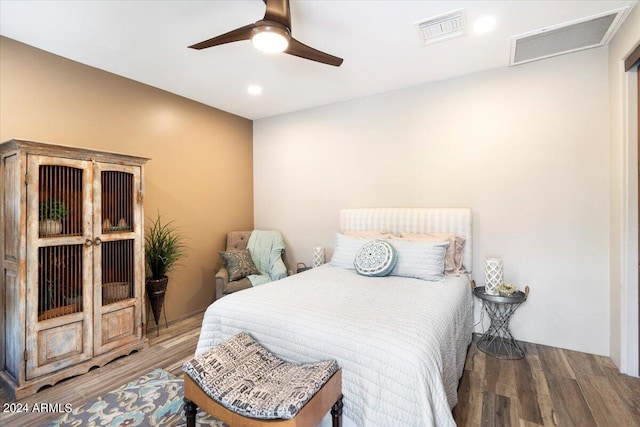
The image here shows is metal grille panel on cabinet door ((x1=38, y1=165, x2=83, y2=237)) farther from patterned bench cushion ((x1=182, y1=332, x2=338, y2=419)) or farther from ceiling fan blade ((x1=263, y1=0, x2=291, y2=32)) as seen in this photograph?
ceiling fan blade ((x1=263, y1=0, x2=291, y2=32))

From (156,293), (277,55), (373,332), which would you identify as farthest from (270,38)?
(156,293)

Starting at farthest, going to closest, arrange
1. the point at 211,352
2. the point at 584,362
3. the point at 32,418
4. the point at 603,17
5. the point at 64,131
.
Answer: the point at 64,131 < the point at 584,362 < the point at 603,17 < the point at 32,418 < the point at 211,352

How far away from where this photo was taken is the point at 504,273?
2.96 m

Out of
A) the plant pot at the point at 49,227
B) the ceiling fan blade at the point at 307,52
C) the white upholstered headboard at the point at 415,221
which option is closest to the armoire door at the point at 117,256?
the plant pot at the point at 49,227

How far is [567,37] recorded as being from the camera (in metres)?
2.41

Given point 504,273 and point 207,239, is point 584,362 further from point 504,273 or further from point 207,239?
point 207,239

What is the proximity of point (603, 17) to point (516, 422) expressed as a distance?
2.82 meters

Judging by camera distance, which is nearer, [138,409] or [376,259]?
[138,409]

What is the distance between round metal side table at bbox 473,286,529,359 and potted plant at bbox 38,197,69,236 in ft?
11.7

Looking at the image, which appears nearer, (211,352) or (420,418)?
(420,418)

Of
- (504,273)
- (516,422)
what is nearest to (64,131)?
(516,422)

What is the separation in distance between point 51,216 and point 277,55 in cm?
227

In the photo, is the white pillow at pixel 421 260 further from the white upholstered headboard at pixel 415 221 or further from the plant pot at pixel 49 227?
the plant pot at pixel 49 227

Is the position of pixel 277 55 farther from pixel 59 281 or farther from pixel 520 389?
pixel 520 389
